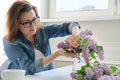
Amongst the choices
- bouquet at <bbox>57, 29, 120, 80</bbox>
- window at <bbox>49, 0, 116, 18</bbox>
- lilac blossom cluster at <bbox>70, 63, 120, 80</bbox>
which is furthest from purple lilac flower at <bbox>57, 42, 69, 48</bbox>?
window at <bbox>49, 0, 116, 18</bbox>

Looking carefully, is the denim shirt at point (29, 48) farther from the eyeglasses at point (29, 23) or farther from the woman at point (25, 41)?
the eyeglasses at point (29, 23)

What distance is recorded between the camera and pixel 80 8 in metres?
2.39

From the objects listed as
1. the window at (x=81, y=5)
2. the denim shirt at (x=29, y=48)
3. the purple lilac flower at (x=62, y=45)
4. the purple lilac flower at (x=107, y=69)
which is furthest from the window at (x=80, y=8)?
the purple lilac flower at (x=107, y=69)

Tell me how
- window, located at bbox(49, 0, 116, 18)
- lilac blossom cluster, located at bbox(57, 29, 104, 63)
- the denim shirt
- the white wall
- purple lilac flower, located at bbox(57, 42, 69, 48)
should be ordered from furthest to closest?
window, located at bbox(49, 0, 116, 18)
the white wall
the denim shirt
purple lilac flower, located at bbox(57, 42, 69, 48)
lilac blossom cluster, located at bbox(57, 29, 104, 63)

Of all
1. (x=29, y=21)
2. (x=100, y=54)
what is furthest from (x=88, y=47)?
(x=29, y=21)

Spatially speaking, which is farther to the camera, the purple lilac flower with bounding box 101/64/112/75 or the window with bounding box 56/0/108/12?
the window with bounding box 56/0/108/12

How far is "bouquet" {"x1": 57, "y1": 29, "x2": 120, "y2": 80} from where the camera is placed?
64 centimetres

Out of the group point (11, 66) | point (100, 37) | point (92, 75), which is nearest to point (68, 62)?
point (100, 37)

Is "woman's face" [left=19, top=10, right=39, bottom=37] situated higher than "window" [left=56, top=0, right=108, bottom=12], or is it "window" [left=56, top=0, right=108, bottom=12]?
"window" [left=56, top=0, right=108, bottom=12]

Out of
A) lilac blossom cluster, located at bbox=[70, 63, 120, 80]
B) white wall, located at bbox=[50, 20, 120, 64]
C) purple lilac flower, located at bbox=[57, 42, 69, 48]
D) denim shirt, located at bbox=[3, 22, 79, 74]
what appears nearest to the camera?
lilac blossom cluster, located at bbox=[70, 63, 120, 80]

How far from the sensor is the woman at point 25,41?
1.51m

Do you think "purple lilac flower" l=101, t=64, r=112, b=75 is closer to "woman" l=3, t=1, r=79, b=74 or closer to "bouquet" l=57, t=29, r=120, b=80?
"bouquet" l=57, t=29, r=120, b=80

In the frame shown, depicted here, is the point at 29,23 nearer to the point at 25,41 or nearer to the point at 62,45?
the point at 25,41

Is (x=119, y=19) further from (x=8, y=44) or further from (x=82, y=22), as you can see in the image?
(x=8, y=44)
